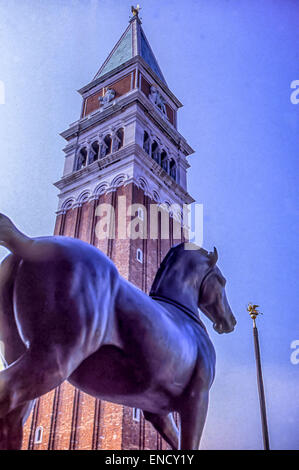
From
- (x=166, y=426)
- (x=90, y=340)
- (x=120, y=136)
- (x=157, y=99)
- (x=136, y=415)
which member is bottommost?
(x=166, y=426)

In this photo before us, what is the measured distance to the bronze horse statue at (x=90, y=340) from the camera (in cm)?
204

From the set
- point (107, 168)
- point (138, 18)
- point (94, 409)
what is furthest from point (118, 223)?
point (138, 18)

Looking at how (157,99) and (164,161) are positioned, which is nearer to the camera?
(164,161)

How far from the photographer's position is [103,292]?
2.28 metres

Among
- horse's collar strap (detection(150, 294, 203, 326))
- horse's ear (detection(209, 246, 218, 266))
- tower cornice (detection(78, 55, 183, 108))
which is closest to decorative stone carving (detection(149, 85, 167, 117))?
tower cornice (detection(78, 55, 183, 108))

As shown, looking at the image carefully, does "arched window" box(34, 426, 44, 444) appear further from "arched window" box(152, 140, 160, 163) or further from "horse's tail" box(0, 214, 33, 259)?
"horse's tail" box(0, 214, 33, 259)

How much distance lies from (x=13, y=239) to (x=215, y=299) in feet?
6.22

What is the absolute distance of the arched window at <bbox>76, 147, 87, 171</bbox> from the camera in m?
23.0

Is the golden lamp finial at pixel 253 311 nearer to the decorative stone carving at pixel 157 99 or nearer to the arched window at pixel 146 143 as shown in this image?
the arched window at pixel 146 143

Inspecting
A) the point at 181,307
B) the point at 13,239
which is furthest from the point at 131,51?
the point at 13,239

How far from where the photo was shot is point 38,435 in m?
14.9

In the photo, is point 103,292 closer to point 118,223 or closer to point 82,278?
point 82,278

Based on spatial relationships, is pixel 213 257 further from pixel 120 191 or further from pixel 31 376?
pixel 120 191

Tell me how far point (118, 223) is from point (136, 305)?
1625cm
